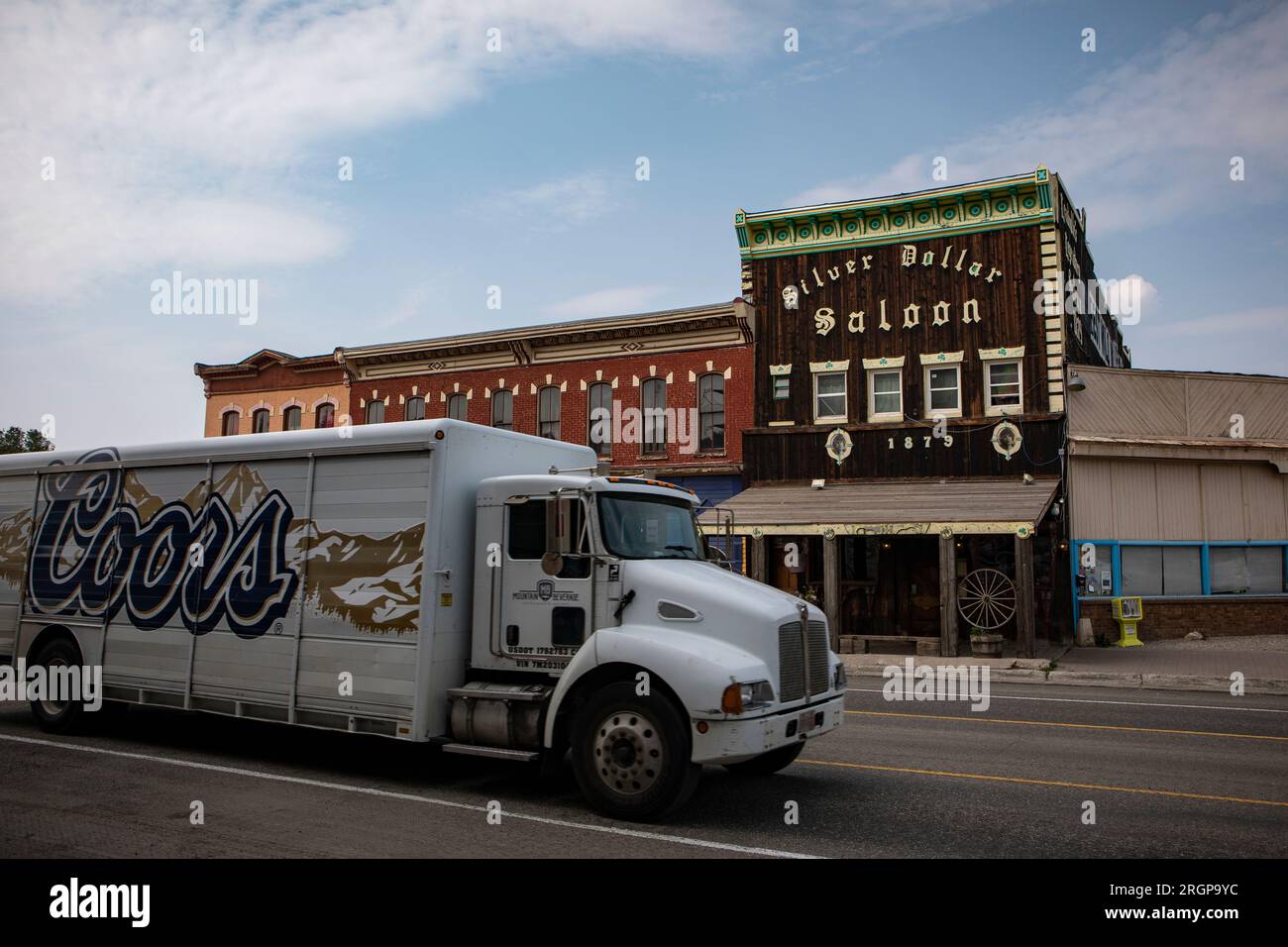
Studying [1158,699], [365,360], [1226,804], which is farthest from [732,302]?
[1226,804]

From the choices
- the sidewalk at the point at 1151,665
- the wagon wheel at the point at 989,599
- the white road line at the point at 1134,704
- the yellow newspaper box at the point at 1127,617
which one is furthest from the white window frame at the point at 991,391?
the white road line at the point at 1134,704

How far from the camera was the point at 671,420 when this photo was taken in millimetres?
26688

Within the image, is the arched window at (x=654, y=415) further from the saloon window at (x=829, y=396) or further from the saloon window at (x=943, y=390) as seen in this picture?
the saloon window at (x=943, y=390)

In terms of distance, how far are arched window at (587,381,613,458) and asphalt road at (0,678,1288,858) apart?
16.7 m

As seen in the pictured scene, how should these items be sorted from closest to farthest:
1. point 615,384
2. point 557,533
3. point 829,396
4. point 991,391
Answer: point 557,533, point 991,391, point 829,396, point 615,384

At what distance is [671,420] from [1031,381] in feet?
30.6

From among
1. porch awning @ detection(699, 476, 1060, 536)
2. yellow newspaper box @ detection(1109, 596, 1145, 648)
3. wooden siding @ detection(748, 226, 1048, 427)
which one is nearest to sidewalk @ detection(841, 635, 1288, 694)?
yellow newspaper box @ detection(1109, 596, 1145, 648)

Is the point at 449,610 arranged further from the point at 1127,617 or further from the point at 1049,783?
the point at 1127,617

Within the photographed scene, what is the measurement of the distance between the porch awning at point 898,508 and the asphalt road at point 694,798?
808cm

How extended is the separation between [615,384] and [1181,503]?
48.3ft

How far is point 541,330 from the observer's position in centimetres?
2809

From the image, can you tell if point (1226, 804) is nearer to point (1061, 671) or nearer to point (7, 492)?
point (1061, 671)

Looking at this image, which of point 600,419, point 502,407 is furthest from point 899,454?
point 502,407

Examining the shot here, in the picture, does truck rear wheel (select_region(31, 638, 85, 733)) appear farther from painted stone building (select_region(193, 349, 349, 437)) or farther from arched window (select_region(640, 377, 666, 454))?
painted stone building (select_region(193, 349, 349, 437))
